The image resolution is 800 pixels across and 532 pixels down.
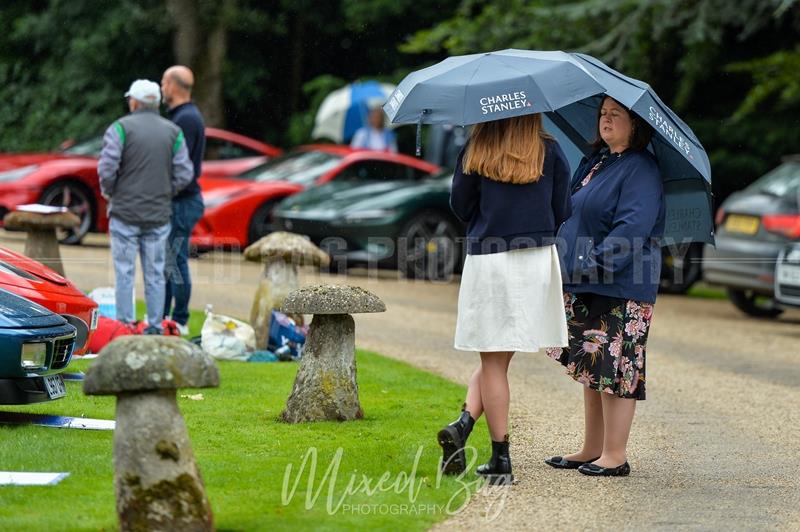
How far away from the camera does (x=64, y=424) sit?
24.8 ft

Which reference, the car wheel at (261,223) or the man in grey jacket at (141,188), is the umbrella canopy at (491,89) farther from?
the car wheel at (261,223)

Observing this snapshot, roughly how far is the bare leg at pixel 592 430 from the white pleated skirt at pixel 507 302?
0.71 metres

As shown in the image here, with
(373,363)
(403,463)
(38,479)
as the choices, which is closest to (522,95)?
(403,463)

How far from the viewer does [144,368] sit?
5.26 m

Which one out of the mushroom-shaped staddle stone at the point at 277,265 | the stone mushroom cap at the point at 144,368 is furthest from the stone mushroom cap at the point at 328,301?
the mushroom-shaped staddle stone at the point at 277,265

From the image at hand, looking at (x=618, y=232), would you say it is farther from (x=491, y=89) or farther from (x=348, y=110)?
(x=348, y=110)

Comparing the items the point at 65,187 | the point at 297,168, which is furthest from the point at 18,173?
the point at 297,168

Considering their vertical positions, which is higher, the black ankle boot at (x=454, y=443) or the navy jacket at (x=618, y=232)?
the navy jacket at (x=618, y=232)

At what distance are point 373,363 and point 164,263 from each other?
5.87ft

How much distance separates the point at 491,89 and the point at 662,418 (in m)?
3.36

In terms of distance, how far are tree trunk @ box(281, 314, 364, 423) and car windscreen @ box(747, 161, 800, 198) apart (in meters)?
7.93

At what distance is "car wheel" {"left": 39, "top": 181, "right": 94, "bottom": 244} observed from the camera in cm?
1845

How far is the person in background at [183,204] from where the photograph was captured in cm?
1141

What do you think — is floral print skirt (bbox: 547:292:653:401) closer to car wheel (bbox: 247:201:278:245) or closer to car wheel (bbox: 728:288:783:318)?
car wheel (bbox: 728:288:783:318)
